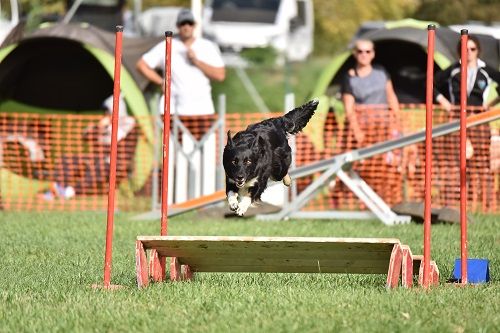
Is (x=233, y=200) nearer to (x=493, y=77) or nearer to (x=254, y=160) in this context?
(x=254, y=160)

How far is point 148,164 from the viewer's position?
14117 mm

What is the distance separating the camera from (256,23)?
1090 inches

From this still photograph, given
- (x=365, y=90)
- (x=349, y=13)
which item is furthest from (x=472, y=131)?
(x=349, y=13)

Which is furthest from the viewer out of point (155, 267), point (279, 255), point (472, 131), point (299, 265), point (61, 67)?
point (61, 67)

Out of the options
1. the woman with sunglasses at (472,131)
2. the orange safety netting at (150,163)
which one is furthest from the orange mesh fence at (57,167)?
the woman with sunglasses at (472,131)

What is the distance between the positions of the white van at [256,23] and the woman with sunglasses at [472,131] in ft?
47.8

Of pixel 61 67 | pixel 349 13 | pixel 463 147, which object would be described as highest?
pixel 349 13

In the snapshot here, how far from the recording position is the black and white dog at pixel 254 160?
7438 mm

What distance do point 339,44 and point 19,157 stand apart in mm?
19915

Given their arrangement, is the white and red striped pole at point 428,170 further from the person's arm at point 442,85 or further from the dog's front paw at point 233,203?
the person's arm at point 442,85

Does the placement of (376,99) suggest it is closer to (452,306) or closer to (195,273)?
(195,273)

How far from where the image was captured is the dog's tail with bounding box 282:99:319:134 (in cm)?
817

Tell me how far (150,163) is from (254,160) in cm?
674

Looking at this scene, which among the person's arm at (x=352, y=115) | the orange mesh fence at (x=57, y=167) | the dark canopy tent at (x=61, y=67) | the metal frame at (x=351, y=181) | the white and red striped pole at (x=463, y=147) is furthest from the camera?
the dark canopy tent at (x=61, y=67)
